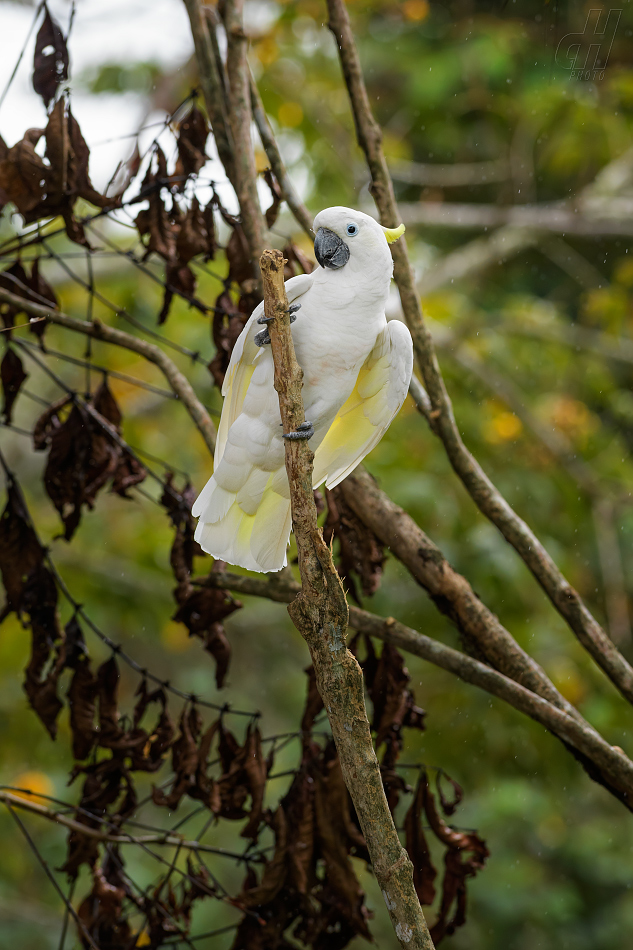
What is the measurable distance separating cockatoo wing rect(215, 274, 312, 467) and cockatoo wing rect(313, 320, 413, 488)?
203mm

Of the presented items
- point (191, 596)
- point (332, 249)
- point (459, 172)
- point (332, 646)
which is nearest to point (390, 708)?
point (191, 596)

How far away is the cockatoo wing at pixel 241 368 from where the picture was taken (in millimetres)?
1577

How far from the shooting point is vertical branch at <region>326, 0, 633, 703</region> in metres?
1.99

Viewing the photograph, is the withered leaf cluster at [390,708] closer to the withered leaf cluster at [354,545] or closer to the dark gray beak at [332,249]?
the withered leaf cluster at [354,545]

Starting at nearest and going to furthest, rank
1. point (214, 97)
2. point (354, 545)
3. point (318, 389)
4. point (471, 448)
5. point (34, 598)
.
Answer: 1. point (318, 389)
2. point (34, 598)
3. point (354, 545)
4. point (214, 97)
5. point (471, 448)

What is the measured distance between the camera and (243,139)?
2043mm

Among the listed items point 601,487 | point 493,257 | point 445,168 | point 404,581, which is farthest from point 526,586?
point 445,168

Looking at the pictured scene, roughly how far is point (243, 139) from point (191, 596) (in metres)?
1.18

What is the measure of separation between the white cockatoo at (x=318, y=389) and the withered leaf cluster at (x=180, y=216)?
1.27 ft

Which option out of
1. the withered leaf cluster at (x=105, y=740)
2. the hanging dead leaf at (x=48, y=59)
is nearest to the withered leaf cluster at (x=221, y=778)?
the withered leaf cluster at (x=105, y=740)

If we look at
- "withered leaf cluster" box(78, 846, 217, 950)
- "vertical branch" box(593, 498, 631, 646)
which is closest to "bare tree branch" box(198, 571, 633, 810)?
"withered leaf cluster" box(78, 846, 217, 950)

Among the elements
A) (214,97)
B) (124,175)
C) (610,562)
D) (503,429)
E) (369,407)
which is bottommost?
(369,407)

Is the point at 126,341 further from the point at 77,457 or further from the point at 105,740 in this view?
the point at 105,740

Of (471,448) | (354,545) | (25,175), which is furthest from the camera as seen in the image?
(471,448)
